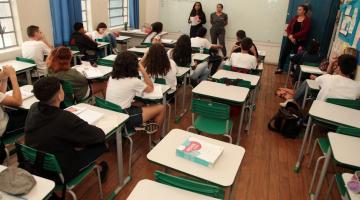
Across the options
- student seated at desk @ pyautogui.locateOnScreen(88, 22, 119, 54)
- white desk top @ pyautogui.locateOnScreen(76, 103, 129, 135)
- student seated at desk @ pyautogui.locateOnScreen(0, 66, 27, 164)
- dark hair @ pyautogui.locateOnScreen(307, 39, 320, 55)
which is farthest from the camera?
student seated at desk @ pyautogui.locateOnScreen(88, 22, 119, 54)

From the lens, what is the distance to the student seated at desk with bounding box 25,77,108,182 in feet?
6.21

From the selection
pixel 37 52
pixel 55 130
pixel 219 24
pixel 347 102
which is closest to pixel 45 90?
pixel 55 130

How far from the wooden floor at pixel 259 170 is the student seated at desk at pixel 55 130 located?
79 centimetres

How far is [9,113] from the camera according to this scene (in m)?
2.68

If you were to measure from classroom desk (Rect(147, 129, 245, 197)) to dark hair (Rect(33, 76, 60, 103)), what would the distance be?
2.60ft

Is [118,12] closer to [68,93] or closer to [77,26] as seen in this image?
[77,26]

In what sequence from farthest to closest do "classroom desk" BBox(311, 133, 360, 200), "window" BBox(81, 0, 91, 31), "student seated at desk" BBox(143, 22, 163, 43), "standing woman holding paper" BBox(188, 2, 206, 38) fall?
"standing woman holding paper" BBox(188, 2, 206, 38), "window" BBox(81, 0, 91, 31), "student seated at desk" BBox(143, 22, 163, 43), "classroom desk" BBox(311, 133, 360, 200)

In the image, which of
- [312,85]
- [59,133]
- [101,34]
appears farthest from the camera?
[101,34]

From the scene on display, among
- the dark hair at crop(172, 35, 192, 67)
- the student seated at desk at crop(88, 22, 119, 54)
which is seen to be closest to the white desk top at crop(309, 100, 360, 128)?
the dark hair at crop(172, 35, 192, 67)

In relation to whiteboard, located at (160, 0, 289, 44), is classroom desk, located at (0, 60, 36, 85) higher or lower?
lower

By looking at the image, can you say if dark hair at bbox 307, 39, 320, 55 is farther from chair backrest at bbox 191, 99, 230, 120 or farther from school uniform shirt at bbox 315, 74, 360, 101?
chair backrest at bbox 191, 99, 230, 120

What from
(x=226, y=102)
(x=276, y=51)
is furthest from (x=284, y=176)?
(x=276, y=51)

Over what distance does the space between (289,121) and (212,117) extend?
4.82 feet

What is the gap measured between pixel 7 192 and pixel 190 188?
975mm
